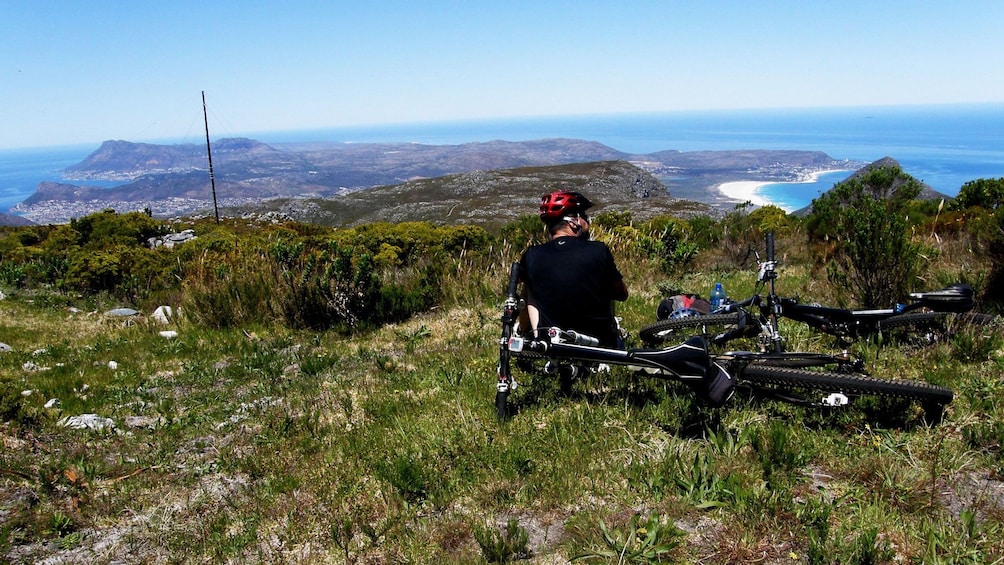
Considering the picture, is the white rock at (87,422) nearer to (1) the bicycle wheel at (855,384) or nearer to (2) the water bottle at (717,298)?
(1) the bicycle wheel at (855,384)

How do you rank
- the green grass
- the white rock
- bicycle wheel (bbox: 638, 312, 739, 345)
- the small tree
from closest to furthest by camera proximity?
the green grass
the white rock
bicycle wheel (bbox: 638, 312, 739, 345)
the small tree

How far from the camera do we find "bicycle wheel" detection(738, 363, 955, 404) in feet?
10.8

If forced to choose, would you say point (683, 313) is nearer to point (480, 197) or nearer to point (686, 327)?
point (686, 327)

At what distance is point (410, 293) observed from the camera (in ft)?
29.1

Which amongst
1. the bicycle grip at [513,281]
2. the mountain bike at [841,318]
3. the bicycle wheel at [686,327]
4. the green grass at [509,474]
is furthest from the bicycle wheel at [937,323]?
the bicycle grip at [513,281]

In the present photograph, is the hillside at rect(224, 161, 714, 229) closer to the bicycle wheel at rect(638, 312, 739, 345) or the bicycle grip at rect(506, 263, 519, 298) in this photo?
the bicycle wheel at rect(638, 312, 739, 345)

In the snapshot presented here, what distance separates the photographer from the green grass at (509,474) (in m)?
2.64

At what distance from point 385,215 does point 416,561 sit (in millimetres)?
120434

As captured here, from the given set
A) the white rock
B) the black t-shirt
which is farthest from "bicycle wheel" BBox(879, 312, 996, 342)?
the white rock

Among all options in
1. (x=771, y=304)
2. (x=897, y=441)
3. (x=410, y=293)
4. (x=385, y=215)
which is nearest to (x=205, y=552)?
(x=897, y=441)

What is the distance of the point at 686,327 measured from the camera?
569 centimetres

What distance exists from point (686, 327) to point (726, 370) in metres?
2.09

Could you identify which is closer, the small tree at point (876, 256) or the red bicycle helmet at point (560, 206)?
the red bicycle helmet at point (560, 206)

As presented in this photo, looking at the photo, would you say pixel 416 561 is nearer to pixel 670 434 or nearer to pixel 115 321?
pixel 670 434
